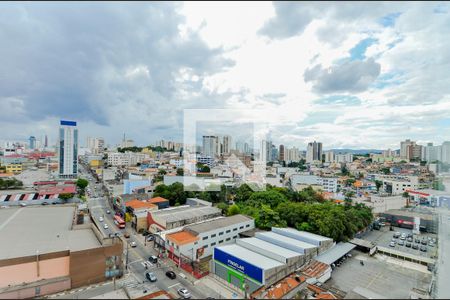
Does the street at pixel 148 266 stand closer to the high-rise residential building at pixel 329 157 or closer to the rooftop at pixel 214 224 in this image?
the rooftop at pixel 214 224

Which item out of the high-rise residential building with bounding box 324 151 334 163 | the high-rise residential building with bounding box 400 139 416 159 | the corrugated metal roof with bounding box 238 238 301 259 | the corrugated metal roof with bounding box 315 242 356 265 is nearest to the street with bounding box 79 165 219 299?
the corrugated metal roof with bounding box 238 238 301 259

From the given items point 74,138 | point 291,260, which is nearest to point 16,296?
point 291,260

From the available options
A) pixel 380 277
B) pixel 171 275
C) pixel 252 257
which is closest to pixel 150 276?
pixel 171 275

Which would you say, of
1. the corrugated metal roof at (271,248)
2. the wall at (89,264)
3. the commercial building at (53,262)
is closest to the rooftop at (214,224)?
the corrugated metal roof at (271,248)

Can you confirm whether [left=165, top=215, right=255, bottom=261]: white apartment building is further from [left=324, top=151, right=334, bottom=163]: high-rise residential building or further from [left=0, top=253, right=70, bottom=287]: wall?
[left=324, top=151, right=334, bottom=163]: high-rise residential building

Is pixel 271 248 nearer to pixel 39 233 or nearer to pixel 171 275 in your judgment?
pixel 171 275
